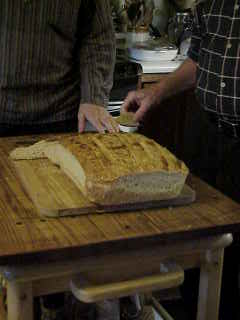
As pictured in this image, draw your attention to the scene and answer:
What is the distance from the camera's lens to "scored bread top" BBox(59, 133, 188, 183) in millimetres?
1141

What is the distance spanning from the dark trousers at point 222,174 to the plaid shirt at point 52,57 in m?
0.34

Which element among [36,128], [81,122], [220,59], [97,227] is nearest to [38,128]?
[36,128]

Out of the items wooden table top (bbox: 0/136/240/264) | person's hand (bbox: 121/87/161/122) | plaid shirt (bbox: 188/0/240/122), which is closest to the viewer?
wooden table top (bbox: 0/136/240/264)

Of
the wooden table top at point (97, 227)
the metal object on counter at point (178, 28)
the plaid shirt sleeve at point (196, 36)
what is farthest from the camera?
the metal object on counter at point (178, 28)

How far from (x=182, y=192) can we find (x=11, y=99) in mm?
662

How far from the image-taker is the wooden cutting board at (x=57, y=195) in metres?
1.09

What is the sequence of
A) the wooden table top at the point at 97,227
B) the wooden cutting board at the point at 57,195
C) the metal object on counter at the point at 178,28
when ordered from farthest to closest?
the metal object on counter at the point at 178,28, the wooden cutting board at the point at 57,195, the wooden table top at the point at 97,227

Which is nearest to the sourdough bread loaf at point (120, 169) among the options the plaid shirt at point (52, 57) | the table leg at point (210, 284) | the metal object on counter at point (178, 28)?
the table leg at point (210, 284)

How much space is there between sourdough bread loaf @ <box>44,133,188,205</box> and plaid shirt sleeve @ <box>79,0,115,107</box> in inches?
18.5

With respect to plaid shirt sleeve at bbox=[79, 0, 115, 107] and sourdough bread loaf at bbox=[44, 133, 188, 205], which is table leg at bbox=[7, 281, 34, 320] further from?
plaid shirt sleeve at bbox=[79, 0, 115, 107]

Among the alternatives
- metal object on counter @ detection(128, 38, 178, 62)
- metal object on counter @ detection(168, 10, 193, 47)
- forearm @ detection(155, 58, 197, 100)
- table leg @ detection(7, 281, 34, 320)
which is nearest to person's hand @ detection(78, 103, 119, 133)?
forearm @ detection(155, 58, 197, 100)

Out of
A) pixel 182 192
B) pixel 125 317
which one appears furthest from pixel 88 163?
pixel 125 317

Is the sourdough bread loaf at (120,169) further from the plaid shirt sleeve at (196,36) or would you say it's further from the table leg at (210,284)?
the plaid shirt sleeve at (196,36)

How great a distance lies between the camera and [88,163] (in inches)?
46.1
